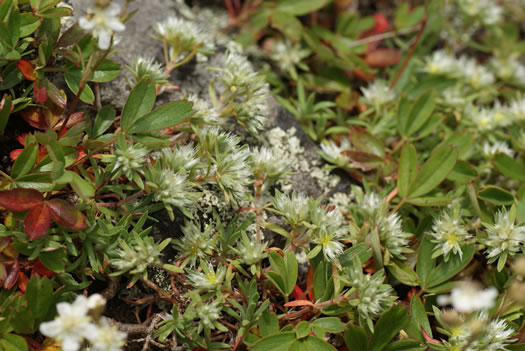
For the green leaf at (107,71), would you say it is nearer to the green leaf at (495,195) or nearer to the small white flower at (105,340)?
the small white flower at (105,340)

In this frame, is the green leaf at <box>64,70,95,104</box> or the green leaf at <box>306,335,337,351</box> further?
the green leaf at <box>64,70,95,104</box>

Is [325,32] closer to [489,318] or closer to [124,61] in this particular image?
[124,61]

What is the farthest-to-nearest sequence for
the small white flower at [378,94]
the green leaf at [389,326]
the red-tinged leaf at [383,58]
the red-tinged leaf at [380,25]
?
the red-tinged leaf at [380,25] → the red-tinged leaf at [383,58] → the small white flower at [378,94] → the green leaf at [389,326]

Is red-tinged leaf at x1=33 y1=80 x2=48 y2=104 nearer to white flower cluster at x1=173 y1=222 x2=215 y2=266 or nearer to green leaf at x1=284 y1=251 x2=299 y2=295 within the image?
white flower cluster at x1=173 y1=222 x2=215 y2=266

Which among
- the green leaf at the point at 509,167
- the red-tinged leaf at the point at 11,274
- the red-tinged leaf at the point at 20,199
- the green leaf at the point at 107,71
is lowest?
the red-tinged leaf at the point at 11,274

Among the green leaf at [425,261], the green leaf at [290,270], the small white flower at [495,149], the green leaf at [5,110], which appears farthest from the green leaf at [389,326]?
the green leaf at [5,110]

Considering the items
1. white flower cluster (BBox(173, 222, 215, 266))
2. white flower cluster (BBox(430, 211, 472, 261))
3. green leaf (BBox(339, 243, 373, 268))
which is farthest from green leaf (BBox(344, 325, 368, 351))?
white flower cluster (BBox(173, 222, 215, 266))
